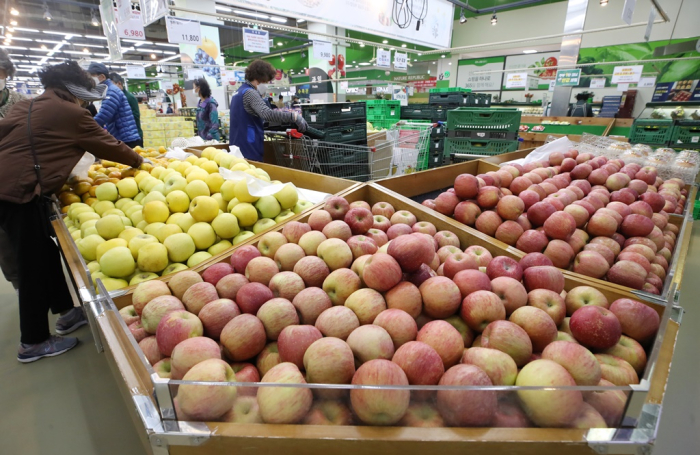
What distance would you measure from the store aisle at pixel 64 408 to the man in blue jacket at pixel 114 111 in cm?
294

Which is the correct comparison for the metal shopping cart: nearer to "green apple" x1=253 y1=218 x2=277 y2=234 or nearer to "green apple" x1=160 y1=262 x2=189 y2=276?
"green apple" x1=253 y1=218 x2=277 y2=234

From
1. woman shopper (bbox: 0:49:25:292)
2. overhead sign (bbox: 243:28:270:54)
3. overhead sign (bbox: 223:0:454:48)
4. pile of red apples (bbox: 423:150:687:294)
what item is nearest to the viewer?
pile of red apples (bbox: 423:150:687:294)

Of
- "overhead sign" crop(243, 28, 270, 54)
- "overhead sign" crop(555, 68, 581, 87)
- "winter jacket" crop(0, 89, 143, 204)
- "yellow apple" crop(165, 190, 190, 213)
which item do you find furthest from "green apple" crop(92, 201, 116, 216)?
"overhead sign" crop(555, 68, 581, 87)

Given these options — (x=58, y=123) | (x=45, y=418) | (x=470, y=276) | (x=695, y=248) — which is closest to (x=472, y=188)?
(x=470, y=276)

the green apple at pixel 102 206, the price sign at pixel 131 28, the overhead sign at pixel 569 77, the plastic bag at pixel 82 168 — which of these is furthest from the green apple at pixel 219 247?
the overhead sign at pixel 569 77

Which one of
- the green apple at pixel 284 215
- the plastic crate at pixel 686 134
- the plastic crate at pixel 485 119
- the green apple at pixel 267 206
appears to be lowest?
the green apple at pixel 284 215

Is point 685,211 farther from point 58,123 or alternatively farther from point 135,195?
point 58,123

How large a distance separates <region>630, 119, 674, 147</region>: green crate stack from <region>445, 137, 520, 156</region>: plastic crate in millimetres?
3451

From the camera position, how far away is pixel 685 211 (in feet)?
8.14

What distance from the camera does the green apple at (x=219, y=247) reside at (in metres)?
1.79

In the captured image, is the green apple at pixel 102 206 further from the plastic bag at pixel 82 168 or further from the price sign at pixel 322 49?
the price sign at pixel 322 49

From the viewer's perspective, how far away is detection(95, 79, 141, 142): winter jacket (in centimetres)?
450

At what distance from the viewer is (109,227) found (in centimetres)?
188

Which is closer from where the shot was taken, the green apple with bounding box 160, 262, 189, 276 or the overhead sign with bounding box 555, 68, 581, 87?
the green apple with bounding box 160, 262, 189, 276
